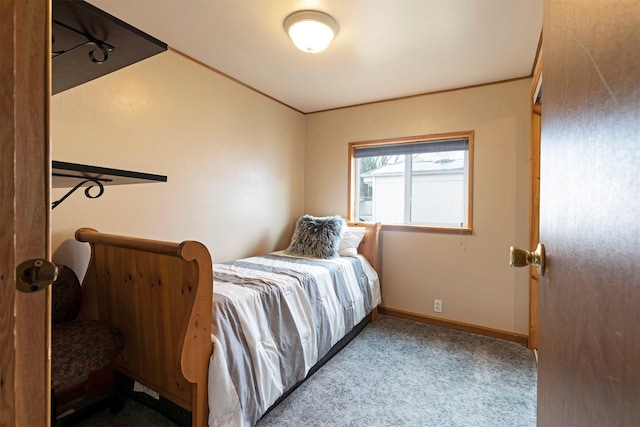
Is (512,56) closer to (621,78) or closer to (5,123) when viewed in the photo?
(621,78)

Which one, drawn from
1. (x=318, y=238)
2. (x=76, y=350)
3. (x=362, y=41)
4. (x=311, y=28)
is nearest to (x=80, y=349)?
(x=76, y=350)

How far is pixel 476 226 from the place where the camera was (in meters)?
2.77

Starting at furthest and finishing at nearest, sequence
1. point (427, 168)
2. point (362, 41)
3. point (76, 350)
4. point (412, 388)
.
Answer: point (427, 168), point (362, 41), point (412, 388), point (76, 350)

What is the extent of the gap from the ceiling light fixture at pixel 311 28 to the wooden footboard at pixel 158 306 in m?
1.44

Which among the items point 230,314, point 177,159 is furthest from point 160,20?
point 230,314

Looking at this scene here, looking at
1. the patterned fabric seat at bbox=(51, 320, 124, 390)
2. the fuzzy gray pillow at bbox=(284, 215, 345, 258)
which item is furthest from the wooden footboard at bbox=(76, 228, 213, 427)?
the fuzzy gray pillow at bbox=(284, 215, 345, 258)

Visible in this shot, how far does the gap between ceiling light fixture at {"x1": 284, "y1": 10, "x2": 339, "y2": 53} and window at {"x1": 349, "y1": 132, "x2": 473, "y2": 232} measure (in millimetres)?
1464

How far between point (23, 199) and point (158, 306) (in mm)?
1141

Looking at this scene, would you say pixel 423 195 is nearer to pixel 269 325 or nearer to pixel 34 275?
pixel 269 325

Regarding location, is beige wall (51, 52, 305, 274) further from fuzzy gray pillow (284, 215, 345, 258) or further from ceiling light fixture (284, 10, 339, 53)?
ceiling light fixture (284, 10, 339, 53)

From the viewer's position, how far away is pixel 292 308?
73.3 inches

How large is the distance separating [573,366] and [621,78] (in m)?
0.49

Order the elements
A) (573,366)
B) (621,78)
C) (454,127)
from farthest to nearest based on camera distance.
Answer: (454,127) → (573,366) → (621,78)

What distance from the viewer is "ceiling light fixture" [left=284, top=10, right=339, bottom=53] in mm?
1778
